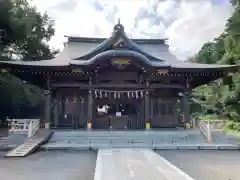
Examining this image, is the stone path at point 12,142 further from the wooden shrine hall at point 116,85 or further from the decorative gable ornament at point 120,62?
the decorative gable ornament at point 120,62

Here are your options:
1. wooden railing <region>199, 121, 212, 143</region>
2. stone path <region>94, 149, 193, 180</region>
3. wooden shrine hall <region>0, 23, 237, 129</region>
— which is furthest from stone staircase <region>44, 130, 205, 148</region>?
stone path <region>94, 149, 193, 180</region>

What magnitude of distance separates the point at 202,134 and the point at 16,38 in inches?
669

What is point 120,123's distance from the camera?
18.7m

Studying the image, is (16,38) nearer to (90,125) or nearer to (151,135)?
(90,125)

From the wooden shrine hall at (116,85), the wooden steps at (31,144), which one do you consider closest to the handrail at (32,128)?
the wooden steps at (31,144)

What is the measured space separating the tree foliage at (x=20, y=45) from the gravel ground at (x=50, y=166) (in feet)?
44.6

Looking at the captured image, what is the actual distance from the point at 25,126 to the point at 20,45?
18.2 m

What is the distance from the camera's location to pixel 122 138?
15336mm

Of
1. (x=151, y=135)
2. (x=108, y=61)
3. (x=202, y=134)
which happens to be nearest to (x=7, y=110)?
(x=108, y=61)

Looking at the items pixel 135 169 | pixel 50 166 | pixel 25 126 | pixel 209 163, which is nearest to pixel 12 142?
pixel 25 126

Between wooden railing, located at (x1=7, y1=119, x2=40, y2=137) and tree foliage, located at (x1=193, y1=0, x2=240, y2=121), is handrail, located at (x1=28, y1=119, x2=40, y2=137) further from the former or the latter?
tree foliage, located at (x1=193, y1=0, x2=240, y2=121)

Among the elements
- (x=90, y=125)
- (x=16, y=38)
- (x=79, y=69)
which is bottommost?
(x=90, y=125)

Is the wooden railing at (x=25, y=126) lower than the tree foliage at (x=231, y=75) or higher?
lower

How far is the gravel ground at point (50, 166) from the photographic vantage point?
27.2 ft
